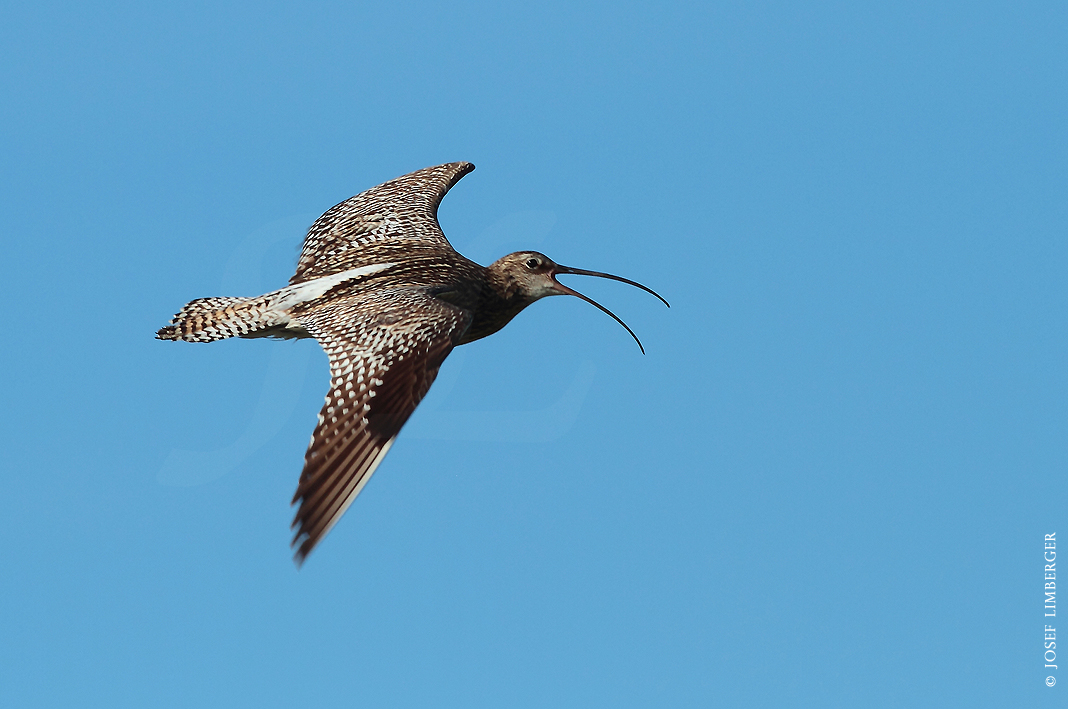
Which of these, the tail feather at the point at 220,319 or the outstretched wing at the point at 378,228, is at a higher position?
the outstretched wing at the point at 378,228

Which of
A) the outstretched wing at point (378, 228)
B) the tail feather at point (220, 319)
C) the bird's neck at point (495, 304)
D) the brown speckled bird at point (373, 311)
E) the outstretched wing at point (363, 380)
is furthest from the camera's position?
the outstretched wing at point (378, 228)

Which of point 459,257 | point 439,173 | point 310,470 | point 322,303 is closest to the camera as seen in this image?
point 310,470

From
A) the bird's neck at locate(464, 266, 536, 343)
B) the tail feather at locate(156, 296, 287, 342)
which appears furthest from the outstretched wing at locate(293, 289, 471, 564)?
the bird's neck at locate(464, 266, 536, 343)

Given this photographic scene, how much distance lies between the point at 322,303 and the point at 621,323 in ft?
15.0

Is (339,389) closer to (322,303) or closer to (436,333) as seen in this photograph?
(436,333)

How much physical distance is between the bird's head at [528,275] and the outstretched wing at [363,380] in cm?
249

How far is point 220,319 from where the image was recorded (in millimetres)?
14352

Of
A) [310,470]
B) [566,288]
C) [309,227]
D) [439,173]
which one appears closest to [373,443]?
[310,470]

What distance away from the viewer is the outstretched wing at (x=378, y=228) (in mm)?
15719

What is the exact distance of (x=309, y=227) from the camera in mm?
17328

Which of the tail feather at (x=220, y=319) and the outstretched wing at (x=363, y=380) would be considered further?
the tail feather at (x=220, y=319)

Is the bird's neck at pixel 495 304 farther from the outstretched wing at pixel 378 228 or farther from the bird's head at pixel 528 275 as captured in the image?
the outstretched wing at pixel 378 228

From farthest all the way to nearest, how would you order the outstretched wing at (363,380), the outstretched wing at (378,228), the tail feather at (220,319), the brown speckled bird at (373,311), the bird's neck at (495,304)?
1. the outstretched wing at (378,228)
2. the bird's neck at (495,304)
3. the tail feather at (220,319)
4. the brown speckled bird at (373,311)
5. the outstretched wing at (363,380)

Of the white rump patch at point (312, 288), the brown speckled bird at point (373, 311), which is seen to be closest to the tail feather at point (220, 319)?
the brown speckled bird at point (373, 311)
